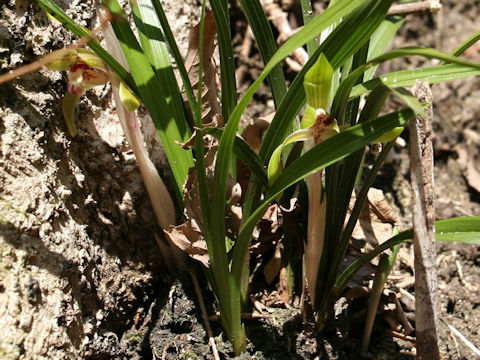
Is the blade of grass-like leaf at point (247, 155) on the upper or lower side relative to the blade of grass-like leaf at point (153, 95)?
lower

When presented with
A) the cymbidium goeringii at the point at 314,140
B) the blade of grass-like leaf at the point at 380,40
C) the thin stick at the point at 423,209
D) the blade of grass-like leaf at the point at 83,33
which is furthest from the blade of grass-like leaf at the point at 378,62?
the blade of grass-like leaf at the point at 83,33

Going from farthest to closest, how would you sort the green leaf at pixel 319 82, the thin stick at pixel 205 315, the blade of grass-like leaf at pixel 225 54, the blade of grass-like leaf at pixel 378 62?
the thin stick at pixel 205 315
the blade of grass-like leaf at pixel 225 54
the green leaf at pixel 319 82
the blade of grass-like leaf at pixel 378 62

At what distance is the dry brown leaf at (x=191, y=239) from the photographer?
1543 millimetres

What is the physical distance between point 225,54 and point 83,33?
1.31ft

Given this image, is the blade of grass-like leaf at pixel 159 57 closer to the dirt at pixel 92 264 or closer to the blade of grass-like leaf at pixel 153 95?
the blade of grass-like leaf at pixel 153 95

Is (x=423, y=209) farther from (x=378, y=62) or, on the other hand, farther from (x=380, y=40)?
(x=380, y=40)

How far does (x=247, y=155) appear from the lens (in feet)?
4.47

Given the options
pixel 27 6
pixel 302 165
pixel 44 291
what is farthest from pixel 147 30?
pixel 44 291

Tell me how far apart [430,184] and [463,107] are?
171cm

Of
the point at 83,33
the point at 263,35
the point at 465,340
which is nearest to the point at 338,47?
the point at 263,35

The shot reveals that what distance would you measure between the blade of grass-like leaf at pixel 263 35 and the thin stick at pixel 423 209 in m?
0.45

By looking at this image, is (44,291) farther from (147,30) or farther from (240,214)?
(147,30)

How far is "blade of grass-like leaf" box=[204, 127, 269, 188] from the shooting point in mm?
1290

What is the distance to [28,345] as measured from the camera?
1205 mm
